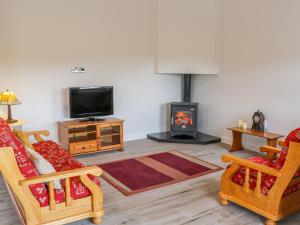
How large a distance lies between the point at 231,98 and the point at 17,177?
13.7 ft

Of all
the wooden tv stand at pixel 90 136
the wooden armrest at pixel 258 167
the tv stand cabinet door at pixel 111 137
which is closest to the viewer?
the wooden armrest at pixel 258 167

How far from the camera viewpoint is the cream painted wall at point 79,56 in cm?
465

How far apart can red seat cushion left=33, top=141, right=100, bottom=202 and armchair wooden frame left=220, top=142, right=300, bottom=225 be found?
139cm

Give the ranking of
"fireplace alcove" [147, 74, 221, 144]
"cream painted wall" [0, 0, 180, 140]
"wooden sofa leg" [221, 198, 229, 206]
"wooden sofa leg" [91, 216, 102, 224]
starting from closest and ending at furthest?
1. "wooden sofa leg" [91, 216, 102, 224]
2. "wooden sofa leg" [221, 198, 229, 206]
3. "cream painted wall" [0, 0, 180, 140]
4. "fireplace alcove" [147, 74, 221, 144]

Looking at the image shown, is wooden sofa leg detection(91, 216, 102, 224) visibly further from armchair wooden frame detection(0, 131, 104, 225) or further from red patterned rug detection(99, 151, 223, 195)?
red patterned rug detection(99, 151, 223, 195)

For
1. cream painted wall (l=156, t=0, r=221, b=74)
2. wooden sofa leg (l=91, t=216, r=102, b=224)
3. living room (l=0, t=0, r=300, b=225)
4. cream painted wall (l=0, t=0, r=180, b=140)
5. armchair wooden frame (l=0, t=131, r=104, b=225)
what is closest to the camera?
armchair wooden frame (l=0, t=131, r=104, b=225)

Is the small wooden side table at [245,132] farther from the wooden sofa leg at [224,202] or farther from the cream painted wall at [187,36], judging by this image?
the wooden sofa leg at [224,202]

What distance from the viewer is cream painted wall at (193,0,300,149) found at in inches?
181

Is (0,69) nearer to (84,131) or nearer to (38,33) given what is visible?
(38,33)

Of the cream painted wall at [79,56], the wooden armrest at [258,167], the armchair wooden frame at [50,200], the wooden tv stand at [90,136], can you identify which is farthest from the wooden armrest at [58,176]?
the cream painted wall at [79,56]

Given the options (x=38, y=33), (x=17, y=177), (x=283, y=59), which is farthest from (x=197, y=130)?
(x=17, y=177)

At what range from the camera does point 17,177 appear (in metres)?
2.41

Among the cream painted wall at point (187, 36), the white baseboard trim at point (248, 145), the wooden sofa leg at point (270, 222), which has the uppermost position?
the cream painted wall at point (187, 36)

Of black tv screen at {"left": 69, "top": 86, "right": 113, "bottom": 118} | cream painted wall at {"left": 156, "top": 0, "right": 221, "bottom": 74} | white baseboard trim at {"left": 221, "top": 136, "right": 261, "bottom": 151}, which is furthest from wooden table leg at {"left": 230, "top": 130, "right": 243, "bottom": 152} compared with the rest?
black tv screen at {"left": 69, "top": 86, "right": 113, "bottom": 118}
